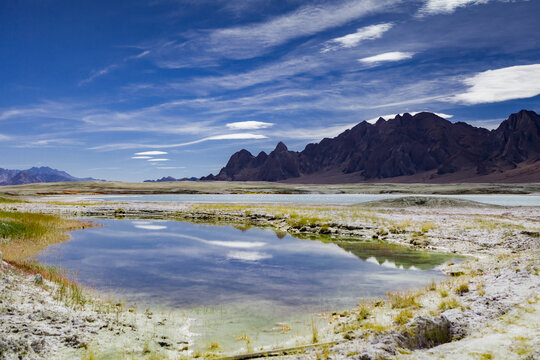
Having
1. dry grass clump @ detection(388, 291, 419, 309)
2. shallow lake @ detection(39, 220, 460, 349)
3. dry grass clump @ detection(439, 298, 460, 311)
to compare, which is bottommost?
shallow lake @ detection(39, 220, 460, 349)

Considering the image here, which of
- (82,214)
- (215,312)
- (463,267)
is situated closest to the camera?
(215,312)

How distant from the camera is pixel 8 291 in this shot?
1148 centimetres

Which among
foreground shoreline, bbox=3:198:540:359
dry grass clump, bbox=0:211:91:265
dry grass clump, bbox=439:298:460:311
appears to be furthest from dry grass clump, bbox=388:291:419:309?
dry grass clump, bbox=0:211:91:265

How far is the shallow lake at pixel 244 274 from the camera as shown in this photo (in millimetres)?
14023

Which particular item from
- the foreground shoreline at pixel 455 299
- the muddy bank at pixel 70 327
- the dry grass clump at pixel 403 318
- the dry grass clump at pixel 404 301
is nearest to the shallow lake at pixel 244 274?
the muddy bank at pixel 70 327

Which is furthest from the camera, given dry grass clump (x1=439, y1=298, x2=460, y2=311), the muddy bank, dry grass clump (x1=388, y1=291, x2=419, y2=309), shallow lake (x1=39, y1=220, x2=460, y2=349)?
shallow lake (x1=39, y1=220, x2=460, y2=349)

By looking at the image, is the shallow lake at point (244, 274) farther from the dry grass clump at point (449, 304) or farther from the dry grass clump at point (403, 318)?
the dry grass clump at point (449, 304)

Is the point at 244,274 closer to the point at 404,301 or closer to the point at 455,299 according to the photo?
the point at 404,301

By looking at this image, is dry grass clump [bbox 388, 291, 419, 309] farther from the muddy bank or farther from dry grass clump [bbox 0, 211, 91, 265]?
dry grass clump [bbox 0, 211, 91, 265]

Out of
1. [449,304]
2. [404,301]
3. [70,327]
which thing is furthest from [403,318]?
[70,327]

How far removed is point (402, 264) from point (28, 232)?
2871 centimetres

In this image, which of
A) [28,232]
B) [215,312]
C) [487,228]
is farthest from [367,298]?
[28,232]

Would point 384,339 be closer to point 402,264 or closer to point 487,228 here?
point 402,264

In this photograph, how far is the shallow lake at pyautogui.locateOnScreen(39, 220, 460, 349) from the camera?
14.0 metres
